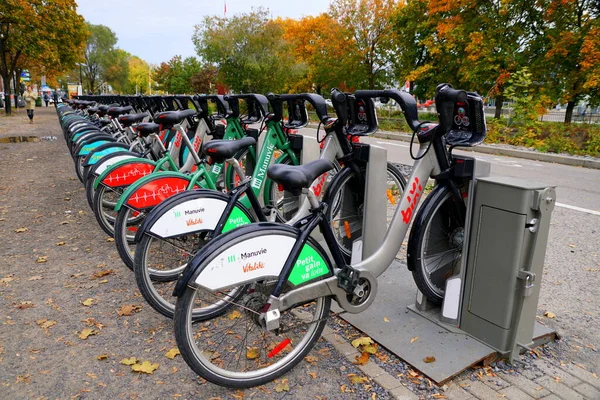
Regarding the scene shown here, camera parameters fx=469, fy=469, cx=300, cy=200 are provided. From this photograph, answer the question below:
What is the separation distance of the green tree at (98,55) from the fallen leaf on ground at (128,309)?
79470mm

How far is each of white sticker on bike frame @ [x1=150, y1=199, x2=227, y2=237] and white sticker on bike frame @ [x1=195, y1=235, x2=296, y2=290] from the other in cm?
87

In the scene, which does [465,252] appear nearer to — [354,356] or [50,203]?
[354,356]

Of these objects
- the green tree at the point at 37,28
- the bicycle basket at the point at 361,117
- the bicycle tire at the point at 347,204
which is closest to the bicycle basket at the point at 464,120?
the bicycle basket at the point at 361,117

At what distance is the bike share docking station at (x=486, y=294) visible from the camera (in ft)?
8.49

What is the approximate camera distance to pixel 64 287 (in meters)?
3.82

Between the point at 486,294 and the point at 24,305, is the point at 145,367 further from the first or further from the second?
the point at 486,294

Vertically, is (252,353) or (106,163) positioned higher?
(106,163)

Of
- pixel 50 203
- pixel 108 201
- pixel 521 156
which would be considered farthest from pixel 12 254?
pixel 521 156

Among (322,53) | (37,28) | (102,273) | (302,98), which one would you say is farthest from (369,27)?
(102,273)

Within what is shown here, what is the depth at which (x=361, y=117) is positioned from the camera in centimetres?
368

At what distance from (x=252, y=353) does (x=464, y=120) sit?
1.93 meters

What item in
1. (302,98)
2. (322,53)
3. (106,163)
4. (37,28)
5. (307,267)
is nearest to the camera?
(307,267)

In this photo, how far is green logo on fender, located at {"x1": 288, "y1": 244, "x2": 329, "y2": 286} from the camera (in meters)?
2.46

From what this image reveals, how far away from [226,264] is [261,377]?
0.70 metres
